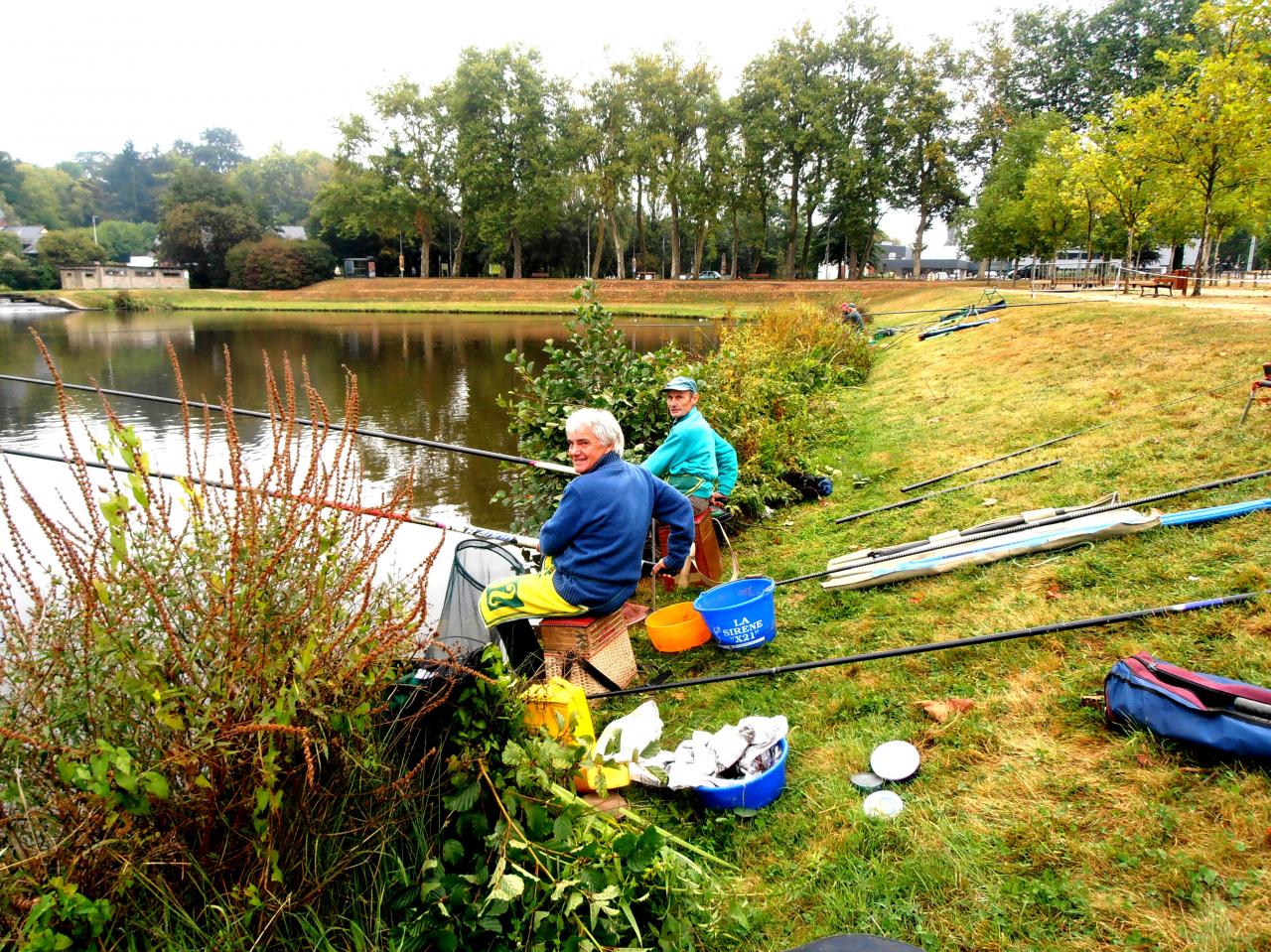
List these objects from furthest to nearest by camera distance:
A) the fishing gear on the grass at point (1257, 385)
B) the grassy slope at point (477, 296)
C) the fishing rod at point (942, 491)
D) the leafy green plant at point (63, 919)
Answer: the grassy slope at point (477, 296), the fishing rod at point (942, 491), the fishing gear on the grass at point (1257, 385), the leafy green plant at point (63, 919)

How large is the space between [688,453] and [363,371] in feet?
57.8

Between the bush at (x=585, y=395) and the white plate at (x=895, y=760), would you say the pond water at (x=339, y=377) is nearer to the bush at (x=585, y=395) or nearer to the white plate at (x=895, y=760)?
the bush at (x=585, y=395)

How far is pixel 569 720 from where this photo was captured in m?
2.89

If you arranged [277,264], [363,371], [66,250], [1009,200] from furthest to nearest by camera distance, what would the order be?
[66,250], [277,264], [1009,200], [363,371]

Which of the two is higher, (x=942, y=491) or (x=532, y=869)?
(x=942, y=491)

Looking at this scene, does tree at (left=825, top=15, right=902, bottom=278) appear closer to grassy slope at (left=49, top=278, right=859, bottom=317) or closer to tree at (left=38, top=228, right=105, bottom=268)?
grassy slope at (left=49, top=278, right=859, bottom=317)

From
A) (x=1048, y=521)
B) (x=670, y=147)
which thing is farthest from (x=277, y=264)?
(x=1048, y=521)

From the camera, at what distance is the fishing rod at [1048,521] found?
5090 millimetres

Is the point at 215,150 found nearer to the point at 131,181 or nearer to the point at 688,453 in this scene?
the point at 131,181

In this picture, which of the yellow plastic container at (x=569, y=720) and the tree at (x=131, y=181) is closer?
the yellow plastic container at (x=569, y=720)

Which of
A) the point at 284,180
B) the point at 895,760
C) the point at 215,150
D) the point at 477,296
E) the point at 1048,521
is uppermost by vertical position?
the point at 215,150

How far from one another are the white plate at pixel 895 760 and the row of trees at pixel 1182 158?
1859 cm

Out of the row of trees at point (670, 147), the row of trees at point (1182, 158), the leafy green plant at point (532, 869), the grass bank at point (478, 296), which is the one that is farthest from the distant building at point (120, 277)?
the leafy green plant at point (532, 869)

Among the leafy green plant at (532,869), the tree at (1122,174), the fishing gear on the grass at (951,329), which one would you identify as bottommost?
the leafy green plant at (532,869)
